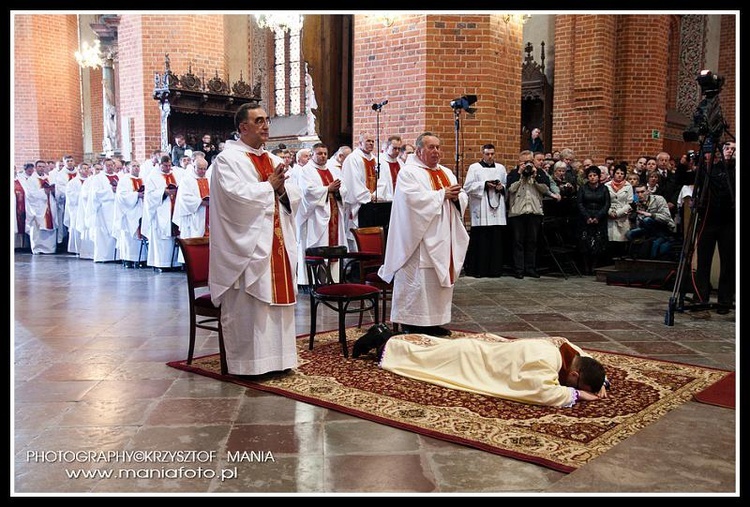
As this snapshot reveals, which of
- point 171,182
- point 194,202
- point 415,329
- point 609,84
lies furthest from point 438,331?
point 609,84

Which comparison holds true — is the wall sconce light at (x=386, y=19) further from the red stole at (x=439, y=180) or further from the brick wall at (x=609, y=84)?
the brick wall at (x=609, y=84)

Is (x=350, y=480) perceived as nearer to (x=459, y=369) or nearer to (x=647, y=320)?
(x=459, y=369)

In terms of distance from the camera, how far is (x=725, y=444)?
10.5 ft

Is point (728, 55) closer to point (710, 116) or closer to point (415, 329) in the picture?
point (710, 116)

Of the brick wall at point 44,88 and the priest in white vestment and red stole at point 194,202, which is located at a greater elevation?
the brick wall at point 44,88

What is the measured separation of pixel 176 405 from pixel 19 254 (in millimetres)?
11706

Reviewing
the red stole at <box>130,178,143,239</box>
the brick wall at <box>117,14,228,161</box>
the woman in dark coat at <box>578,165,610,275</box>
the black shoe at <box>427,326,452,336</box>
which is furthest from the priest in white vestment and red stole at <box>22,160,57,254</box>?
the black shoe at <box>427,326,452,336</box>

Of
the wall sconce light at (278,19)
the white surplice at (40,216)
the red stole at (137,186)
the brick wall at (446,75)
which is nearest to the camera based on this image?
the brick wall at (446,75)

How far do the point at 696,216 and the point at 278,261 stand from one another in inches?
166

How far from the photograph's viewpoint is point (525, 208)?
10008 mm

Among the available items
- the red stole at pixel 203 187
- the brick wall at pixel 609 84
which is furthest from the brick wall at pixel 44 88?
the brick wall at pixel 609 84

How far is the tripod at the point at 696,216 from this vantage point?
6777 mm

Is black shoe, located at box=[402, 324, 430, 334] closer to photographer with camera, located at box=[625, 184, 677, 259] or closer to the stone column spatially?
photographer with camera, located at box=[625, 184, 677, 259]

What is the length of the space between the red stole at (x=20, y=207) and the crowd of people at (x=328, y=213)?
0.09ft
